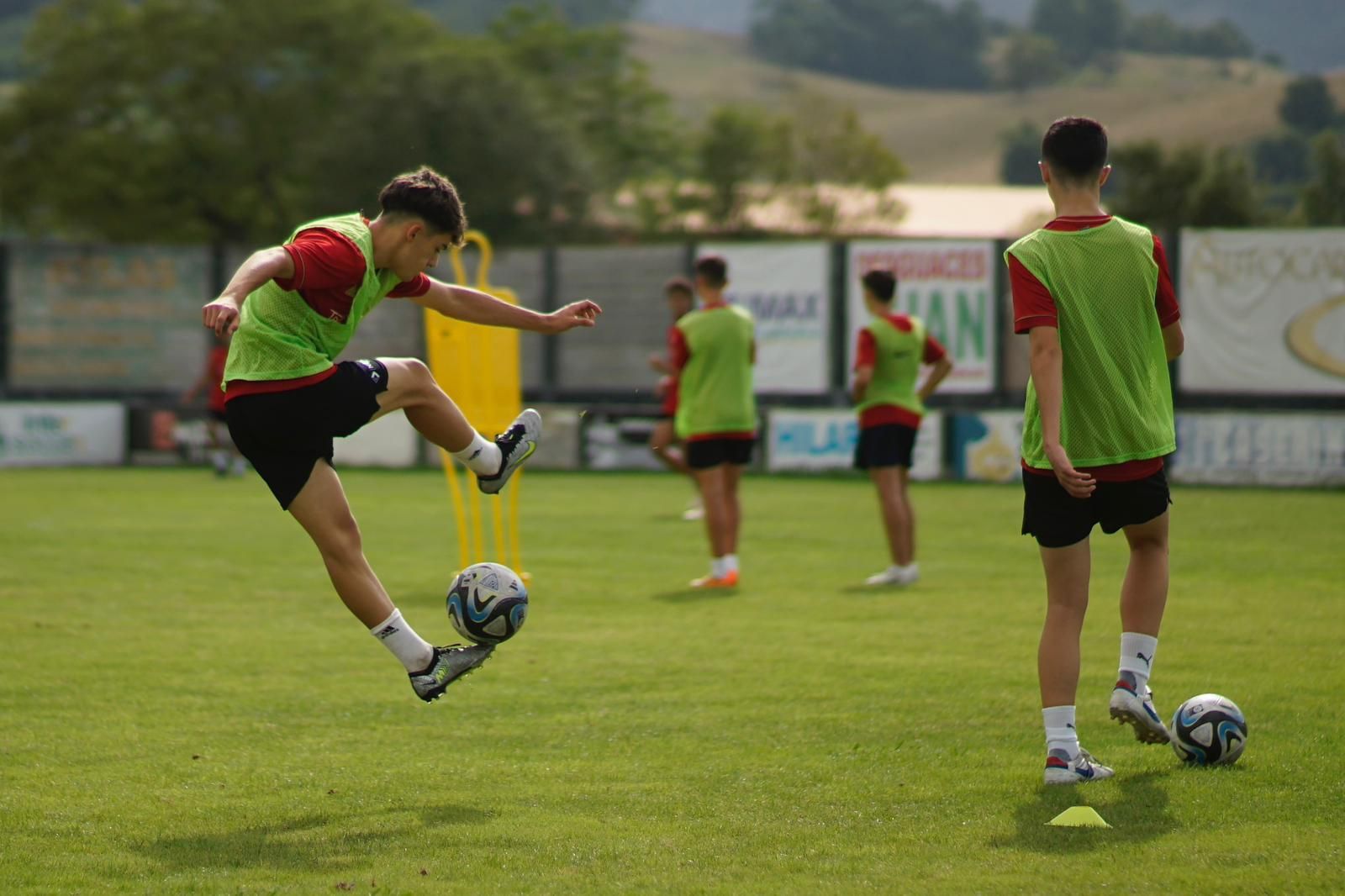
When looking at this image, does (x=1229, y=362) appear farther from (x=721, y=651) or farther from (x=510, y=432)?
(x=510, y=432)

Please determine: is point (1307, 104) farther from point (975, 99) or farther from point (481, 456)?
point (481, 456)

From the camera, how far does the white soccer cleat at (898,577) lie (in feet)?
36.6

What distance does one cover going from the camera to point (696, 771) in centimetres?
557

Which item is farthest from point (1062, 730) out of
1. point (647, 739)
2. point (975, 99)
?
point (975, 99)

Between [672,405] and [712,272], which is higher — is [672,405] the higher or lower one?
the lower one

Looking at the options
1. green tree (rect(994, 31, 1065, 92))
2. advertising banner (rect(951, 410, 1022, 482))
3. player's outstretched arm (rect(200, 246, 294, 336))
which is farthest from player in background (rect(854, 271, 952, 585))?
green tree (rect(994, 31, 1065, 92))

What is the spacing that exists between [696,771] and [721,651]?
267 centimetres

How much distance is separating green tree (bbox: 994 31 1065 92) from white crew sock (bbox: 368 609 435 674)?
471ft

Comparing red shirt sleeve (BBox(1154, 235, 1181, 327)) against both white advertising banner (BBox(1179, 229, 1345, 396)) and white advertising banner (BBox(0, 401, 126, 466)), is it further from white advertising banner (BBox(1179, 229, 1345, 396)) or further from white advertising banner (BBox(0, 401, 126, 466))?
white advertising banner (BBox(0, 401, 126, 466))

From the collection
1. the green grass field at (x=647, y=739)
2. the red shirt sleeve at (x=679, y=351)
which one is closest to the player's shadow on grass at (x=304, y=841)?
the green grass field at (x=647, y=739)

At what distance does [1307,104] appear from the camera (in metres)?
87.4

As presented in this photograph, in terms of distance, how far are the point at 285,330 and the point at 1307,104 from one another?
89.9 m

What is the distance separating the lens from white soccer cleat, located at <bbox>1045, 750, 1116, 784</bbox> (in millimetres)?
5297

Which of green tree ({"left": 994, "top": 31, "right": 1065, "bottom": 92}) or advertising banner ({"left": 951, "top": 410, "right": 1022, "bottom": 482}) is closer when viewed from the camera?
advertising banner ({"left": 951, "top": 410, "right": 1022, "bottom": 482})
